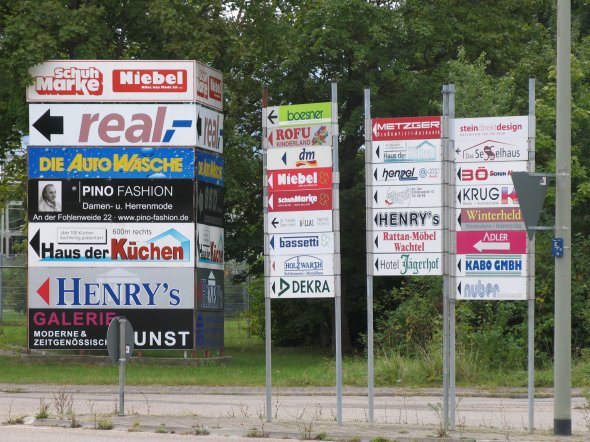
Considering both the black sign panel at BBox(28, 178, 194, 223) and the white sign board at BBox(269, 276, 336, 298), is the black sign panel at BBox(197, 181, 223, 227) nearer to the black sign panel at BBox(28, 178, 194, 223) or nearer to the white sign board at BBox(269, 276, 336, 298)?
the black sign panel at BBox(28, 178, 194, 223)

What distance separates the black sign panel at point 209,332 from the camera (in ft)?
103

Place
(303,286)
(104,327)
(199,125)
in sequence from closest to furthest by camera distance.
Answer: (303,286), (104,327), (199,125)

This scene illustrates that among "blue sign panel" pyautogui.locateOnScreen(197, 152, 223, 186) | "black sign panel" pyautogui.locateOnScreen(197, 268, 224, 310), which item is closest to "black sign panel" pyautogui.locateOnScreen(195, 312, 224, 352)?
"black sign panel" pyautogui.locateOnScreen(197, 268, 224, 310)

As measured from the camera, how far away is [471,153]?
1595cm

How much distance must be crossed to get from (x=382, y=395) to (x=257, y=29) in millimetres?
14479

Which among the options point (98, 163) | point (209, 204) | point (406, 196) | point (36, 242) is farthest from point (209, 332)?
point (406, 196)

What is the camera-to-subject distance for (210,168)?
106ft

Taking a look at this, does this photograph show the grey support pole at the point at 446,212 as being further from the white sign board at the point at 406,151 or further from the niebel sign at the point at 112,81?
the niebel sign at the point at 112,81

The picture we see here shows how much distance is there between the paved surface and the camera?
14875mm

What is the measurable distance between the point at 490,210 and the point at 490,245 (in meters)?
0.43

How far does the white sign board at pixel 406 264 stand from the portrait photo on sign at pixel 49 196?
1626cm

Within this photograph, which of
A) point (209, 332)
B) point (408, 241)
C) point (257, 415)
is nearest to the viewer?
point (408, 241)

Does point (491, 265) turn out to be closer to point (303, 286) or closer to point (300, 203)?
point (303, 286)

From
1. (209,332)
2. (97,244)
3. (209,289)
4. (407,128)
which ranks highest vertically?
(407,128)
